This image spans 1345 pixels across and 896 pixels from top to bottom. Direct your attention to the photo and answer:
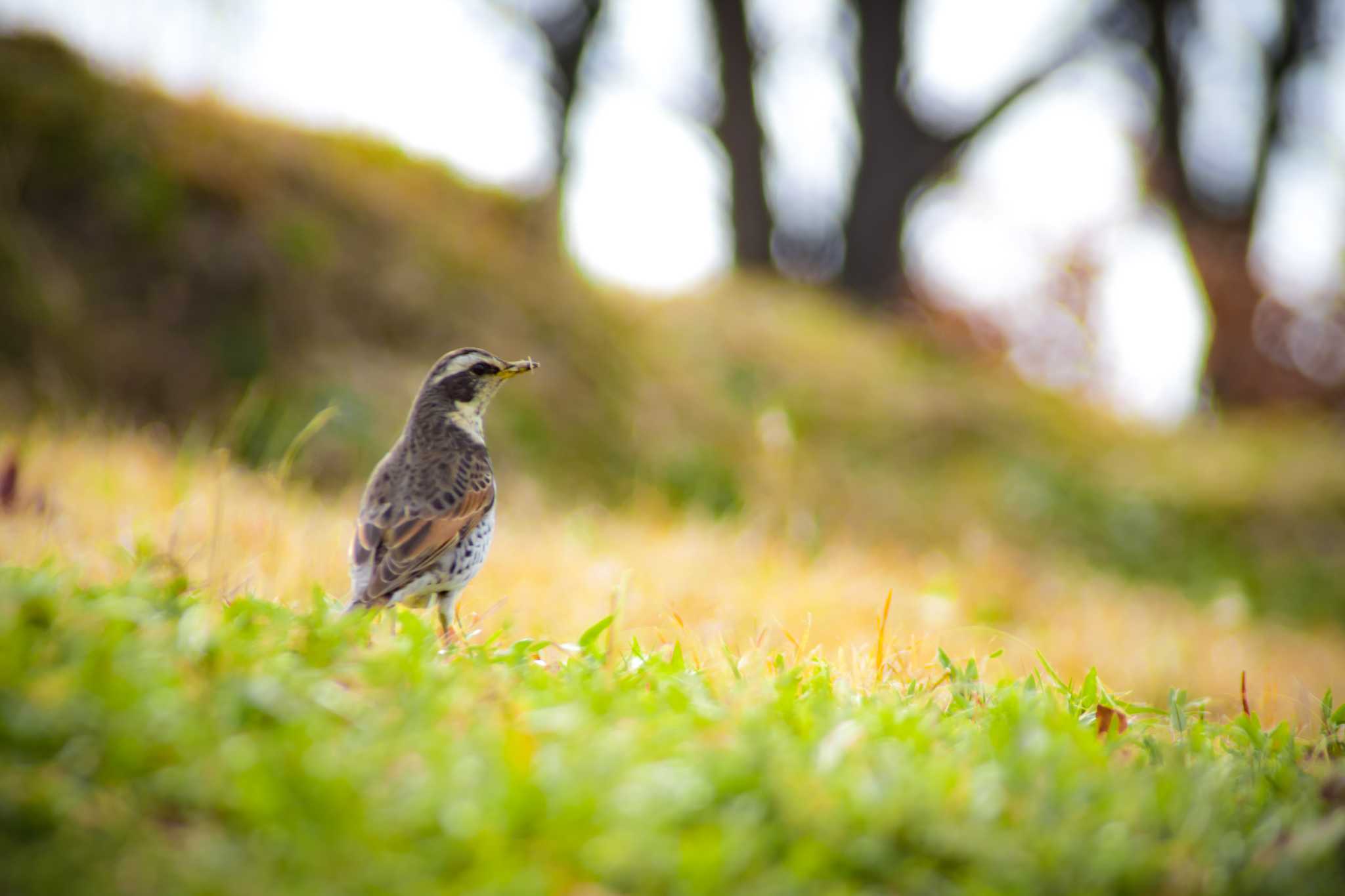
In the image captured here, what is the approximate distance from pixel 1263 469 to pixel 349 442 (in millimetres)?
12366

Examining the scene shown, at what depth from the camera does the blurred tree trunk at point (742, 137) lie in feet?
52.6

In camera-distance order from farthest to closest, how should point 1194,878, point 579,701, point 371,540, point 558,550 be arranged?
point 558,550 < point 371,540 < point 579,701 < point 1194,878

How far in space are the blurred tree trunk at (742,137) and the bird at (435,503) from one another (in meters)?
13.9

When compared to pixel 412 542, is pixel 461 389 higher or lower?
higher

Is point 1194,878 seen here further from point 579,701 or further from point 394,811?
point 394,811

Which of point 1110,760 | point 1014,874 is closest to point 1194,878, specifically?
point 1014,874

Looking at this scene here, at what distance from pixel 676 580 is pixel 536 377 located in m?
5.06

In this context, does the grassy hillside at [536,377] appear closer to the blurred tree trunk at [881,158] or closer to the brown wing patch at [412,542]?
the brown wing patch at [412,542]

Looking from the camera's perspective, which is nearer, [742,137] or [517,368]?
[517,368]

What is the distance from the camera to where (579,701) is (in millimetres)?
2186

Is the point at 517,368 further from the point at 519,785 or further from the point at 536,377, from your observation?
the point at 536,377

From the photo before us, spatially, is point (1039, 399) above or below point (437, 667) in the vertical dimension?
above

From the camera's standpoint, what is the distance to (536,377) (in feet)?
32.2

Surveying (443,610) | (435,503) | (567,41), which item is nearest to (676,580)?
(443,610)
